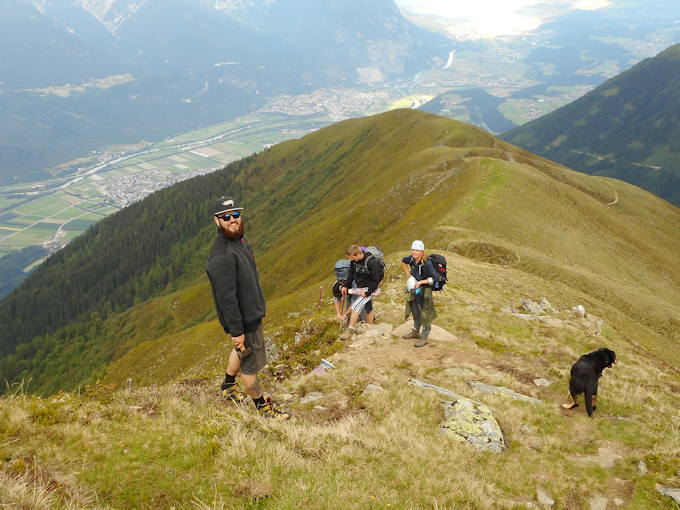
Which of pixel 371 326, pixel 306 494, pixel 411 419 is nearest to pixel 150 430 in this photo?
pixel 306 494

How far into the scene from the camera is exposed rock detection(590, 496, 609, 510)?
8352mm

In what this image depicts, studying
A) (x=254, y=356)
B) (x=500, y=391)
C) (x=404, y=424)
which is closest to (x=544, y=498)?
(x=404, y=424)

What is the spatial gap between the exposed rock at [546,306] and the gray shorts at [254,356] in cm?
2334

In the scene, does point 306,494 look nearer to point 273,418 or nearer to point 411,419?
point 273,418

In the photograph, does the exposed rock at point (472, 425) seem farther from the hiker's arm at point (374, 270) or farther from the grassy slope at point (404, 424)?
the hiker's arm at point (374, 270)

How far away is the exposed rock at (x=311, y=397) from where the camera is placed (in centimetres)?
1143

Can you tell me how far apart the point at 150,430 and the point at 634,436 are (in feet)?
41.2

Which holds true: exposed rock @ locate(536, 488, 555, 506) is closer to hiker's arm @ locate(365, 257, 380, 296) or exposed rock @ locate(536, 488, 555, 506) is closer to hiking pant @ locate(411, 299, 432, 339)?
hiking pant @ locate(411, 299, 432, 339)

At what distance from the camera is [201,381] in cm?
1455

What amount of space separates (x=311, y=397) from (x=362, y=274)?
603 centimetres

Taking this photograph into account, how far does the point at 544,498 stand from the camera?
829 cm

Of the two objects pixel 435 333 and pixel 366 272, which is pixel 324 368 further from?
pixel 435 333

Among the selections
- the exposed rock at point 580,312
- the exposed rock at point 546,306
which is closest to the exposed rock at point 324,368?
the exposed rock at point 546,306

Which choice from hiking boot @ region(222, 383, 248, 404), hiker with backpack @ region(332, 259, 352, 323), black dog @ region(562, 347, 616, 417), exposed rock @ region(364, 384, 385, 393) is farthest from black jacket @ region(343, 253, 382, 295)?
black dog @ region(562, 347, 616, 417)
